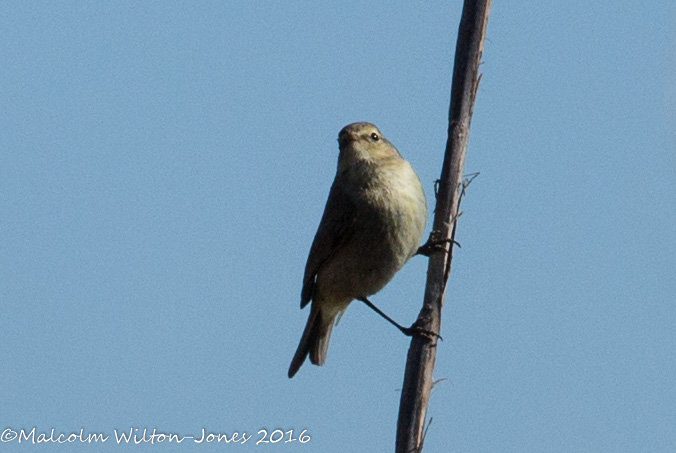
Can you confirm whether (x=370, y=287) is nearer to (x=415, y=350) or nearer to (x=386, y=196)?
(x=386, y=196)

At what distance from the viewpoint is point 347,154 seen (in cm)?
671

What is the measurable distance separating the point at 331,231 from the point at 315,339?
0.81 meters

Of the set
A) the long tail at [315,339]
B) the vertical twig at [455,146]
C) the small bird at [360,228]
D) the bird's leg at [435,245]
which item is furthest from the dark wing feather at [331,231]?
the vertical twig at [455,146]

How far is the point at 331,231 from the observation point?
22.1 ft

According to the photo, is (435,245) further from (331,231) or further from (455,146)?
(331,231)

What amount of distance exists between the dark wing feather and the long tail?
6.5 inches

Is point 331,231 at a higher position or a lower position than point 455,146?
lower

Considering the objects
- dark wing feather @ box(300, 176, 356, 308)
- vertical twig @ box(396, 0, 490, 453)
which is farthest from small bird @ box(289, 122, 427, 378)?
vertical twig @ box(396, 0, 490, 453)

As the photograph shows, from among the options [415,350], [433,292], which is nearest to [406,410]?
[415,350]

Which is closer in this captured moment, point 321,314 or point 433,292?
point 433,292

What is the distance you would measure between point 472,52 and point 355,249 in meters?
2.30

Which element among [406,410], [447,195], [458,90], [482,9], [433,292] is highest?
[482,9]

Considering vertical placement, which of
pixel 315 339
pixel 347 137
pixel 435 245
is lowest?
pixel 315 339

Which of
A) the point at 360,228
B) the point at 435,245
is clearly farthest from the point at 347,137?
the point at 435,245
